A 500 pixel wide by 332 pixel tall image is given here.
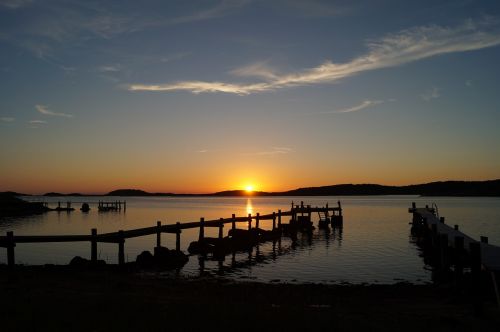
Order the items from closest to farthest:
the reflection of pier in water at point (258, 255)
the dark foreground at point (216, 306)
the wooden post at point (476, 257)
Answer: the dark foreground at point (216, 306) → the wooden post at point (476, 257) → the reflection of pier in water at point (258, 255)

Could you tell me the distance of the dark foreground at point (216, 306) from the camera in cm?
1059

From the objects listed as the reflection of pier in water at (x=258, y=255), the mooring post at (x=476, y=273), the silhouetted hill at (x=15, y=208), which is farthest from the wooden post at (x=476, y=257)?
the silhouetted hill at (x=15, y=208)

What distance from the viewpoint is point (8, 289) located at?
15.2 m

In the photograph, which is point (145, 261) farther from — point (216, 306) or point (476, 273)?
point (476, 273)

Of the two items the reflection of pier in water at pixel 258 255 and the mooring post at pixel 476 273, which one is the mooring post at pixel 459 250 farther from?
the reflection of pier in water at pixel 258 255

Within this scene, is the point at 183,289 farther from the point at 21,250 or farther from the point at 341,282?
the point at 21,250

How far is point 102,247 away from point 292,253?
14.9 m

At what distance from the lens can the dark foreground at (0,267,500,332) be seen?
10.6 meters

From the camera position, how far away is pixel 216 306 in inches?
510

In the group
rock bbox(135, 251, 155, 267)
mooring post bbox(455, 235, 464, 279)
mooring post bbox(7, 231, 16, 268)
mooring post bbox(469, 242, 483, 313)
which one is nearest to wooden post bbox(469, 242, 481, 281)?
mooring post bbox(469, 242, 483, 313)

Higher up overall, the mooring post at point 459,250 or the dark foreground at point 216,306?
the mooring post at point 459,250

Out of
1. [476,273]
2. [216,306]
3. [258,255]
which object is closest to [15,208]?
[258,255]

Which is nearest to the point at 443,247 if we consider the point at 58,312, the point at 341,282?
the point at 341,282

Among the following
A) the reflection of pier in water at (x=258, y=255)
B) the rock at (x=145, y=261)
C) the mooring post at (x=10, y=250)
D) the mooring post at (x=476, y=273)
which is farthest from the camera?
the reflection of pier in water at (x=258, y=255)
